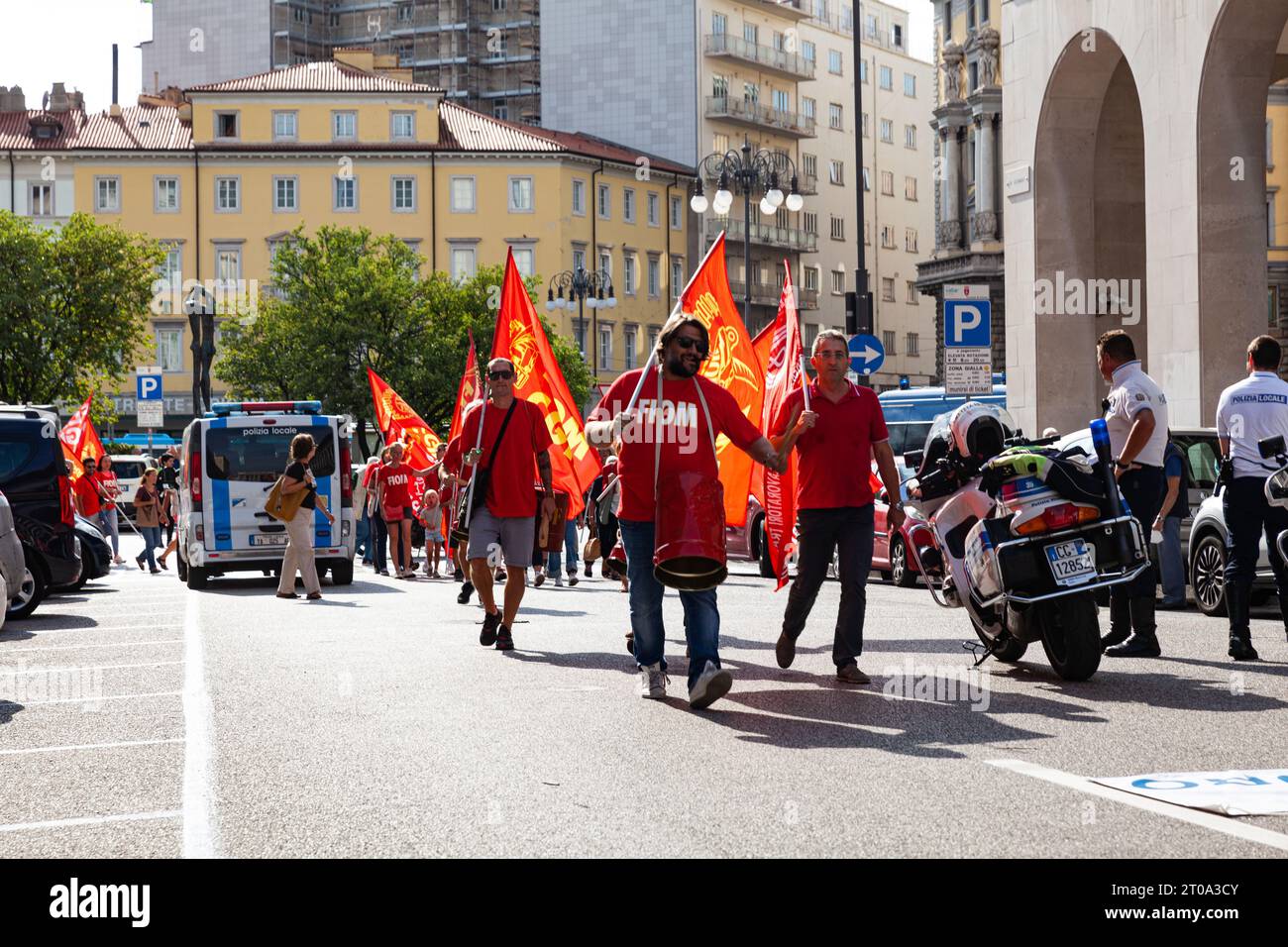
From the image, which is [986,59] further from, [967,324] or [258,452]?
[967,324]

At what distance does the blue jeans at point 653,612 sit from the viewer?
1000 cm

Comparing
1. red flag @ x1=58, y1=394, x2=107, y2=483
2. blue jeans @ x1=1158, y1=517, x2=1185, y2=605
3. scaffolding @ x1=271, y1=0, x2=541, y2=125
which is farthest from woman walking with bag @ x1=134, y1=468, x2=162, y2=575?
scaffolding @ x1=271, y1=0, x2=541, y2=125

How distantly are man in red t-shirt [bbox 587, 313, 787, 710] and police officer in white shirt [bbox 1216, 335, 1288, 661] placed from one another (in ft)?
11.2

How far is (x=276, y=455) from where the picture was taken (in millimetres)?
26562

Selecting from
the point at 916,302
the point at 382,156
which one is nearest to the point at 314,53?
the point at 382,156

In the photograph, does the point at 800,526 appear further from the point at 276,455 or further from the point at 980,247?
the point at 980,247

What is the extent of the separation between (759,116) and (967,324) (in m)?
76.4

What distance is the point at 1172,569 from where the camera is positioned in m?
16.9

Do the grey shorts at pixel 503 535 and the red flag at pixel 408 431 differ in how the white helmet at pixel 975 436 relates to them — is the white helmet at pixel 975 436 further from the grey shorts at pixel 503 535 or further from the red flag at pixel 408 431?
the red flag at pixel 408 431

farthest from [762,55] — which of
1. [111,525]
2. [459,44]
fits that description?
[111,525]

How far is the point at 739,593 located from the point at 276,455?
330 inches

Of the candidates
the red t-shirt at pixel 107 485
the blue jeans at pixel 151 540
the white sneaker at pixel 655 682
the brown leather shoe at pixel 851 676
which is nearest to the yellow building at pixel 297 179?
the red t-shirt at pixel 107 485

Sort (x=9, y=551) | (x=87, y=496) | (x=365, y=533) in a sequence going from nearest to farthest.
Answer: (x=9, y=551), (x=87, y=496), (x=365, y=533)

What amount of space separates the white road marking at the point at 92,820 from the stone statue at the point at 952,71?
222 ft
